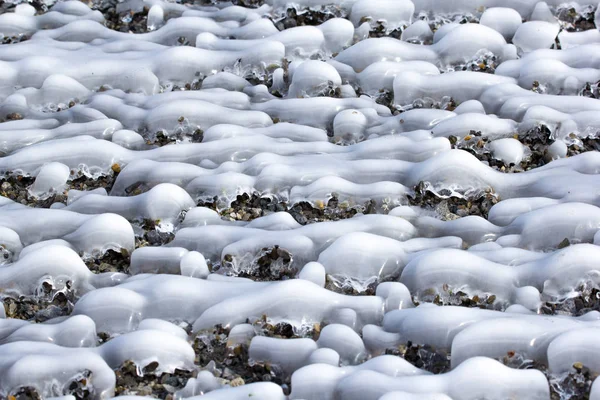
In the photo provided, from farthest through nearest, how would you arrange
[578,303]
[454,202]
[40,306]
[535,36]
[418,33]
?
[418,33] → [535,36] → [454,202] → [40,306] → [578,303]

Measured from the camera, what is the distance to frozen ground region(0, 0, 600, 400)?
186 cm

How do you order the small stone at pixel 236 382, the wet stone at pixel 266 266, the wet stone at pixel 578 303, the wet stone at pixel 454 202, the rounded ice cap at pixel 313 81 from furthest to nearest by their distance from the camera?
the rounded ice cap at pixel 313 81, the wet stone at pixel 454 202, the wet stone at pixel 266 266, the wet stone at pixel 578 303, the small stone at pixel 236 382

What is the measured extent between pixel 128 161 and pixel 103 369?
990 mm

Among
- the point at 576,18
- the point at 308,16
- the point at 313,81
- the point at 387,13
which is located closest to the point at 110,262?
the point at 313,81

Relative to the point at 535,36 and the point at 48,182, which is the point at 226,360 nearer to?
the point at 48,182

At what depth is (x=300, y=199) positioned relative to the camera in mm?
2447

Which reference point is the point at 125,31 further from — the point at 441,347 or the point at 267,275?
the point at 441,347

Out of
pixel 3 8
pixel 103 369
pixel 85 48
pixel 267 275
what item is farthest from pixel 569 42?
pixel 3 8

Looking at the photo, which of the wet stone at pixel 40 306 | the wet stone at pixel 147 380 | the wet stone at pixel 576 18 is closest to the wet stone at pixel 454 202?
the wet stone at pixel 147 380

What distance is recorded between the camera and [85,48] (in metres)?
3.27

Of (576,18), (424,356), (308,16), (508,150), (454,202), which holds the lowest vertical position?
(424,356)

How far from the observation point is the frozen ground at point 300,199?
1.86m

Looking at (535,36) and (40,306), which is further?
(535,36)

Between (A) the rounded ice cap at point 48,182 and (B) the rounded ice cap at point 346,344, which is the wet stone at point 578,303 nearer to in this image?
(B) the rounded ice cap at point 346,344
